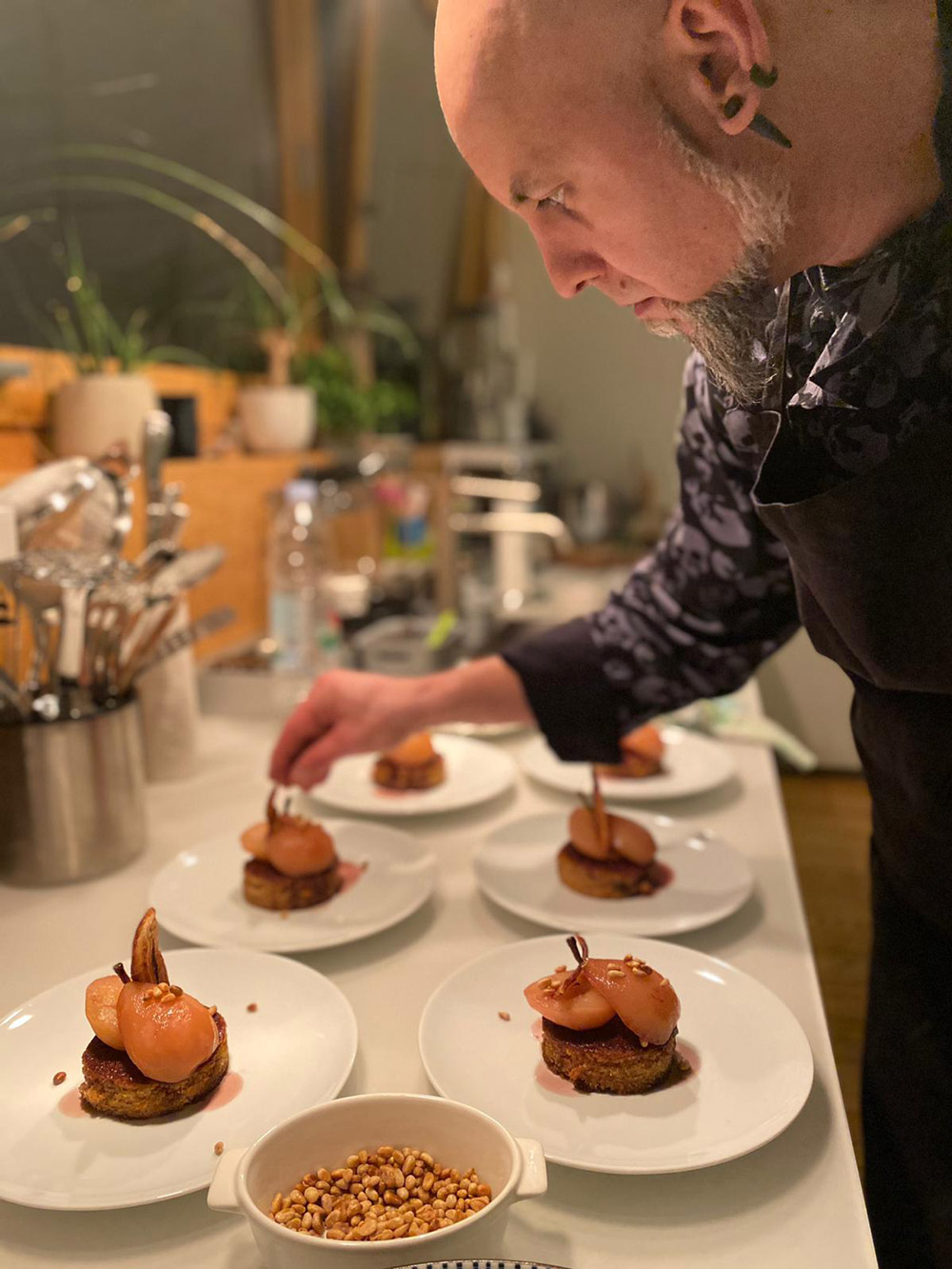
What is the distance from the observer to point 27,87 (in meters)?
1.78

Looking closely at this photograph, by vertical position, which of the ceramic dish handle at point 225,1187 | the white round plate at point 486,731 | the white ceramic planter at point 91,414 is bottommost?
the white round plate at point 486,731

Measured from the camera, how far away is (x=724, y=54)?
25.4 inches

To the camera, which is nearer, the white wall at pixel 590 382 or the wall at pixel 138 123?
the wall at pixel 138 123

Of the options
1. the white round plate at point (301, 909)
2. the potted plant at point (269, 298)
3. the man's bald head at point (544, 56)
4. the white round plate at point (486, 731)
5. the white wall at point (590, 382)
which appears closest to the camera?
the man's bald head at point (544, 56)

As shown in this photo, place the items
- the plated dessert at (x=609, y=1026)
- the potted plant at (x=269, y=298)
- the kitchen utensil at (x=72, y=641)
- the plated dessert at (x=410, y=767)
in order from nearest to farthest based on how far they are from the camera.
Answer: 1. the plated dessert at (x=609, y=1026)
2. the kitchen utensil at (x=72, y=641)
3. the plated dessert at (x=410, y=767)
4. the potted plant at (x=269, y=298)

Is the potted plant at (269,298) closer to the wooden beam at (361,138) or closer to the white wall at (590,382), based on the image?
the wooden beam at (361,138)

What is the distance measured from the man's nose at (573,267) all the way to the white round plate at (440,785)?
0.74 m

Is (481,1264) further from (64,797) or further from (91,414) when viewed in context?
(91,414)

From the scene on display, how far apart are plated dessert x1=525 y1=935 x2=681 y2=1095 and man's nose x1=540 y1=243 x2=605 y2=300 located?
0.48 m

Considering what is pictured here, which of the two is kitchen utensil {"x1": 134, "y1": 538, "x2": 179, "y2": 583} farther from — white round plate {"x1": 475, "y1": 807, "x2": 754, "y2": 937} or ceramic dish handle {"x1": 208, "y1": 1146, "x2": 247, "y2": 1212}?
ceramic dish handle {"x1": 208, "y1": 1146, "x2": 247, "y2": 1212}

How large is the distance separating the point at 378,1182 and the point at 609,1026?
21 cm

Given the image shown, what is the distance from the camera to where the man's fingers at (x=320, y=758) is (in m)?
1.20

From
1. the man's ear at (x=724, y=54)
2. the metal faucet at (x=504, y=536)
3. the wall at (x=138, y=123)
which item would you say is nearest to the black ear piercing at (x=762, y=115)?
the man's ear at (x=724, y=54)

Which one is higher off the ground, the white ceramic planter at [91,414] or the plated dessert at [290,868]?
the white ceramic planter at [91,414]
